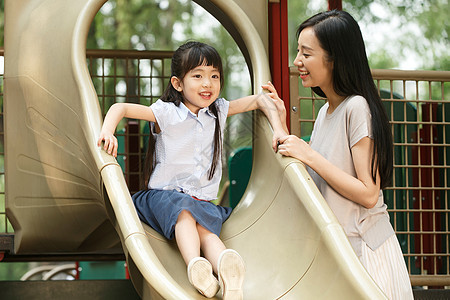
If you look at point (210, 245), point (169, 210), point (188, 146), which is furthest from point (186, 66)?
point (210, 245)

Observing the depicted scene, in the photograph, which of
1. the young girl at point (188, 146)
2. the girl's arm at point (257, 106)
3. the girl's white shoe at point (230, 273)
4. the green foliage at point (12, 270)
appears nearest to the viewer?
Result: the girl's white shoe at point (230, 273)

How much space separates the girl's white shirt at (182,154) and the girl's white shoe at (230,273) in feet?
1.67

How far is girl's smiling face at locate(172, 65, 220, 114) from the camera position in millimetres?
2391

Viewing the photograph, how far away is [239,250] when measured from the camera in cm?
234

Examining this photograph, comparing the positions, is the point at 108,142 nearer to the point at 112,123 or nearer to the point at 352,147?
the point at 112,123

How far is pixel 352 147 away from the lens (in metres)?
2.11

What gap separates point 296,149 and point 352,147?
24cm

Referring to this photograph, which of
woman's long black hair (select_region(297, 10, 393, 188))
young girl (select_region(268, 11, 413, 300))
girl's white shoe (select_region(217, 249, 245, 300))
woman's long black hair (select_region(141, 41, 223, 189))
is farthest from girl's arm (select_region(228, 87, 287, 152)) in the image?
girl's white shoe (select_region(217, 249, 245, 300))

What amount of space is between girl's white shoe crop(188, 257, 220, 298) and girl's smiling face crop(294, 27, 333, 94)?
0.81 m

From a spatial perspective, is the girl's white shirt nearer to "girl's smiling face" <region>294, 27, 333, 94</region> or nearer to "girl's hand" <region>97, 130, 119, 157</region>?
"girl's hand" <region>97, 130, 119, 157</region>

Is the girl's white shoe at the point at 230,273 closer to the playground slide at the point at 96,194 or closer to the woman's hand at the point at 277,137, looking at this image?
the playground slide at the point at 96,194

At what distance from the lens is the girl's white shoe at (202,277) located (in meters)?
1.89

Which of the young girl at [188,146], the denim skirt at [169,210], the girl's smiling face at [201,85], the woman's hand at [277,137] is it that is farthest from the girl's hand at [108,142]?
the woman's hand at [277,137]

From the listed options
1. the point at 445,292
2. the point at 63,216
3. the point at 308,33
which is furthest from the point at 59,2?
the point at 445,292
